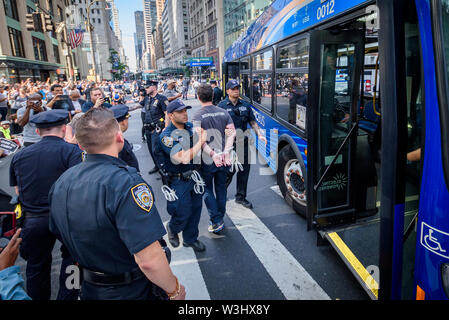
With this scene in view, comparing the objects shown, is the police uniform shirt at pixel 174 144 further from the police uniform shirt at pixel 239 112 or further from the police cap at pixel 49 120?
the police uniform shirt at pixel 239 112

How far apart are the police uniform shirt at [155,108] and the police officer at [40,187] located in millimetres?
4304

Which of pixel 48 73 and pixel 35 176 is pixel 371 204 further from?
pixel 48 73

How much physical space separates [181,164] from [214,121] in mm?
883

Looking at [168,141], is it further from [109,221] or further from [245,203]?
[245,203]

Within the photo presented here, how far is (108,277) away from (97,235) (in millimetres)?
324

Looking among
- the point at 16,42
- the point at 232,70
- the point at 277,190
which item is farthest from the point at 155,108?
the point at 16,42

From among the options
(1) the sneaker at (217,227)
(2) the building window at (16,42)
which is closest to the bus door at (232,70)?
(1) the sneaker at (217,227)

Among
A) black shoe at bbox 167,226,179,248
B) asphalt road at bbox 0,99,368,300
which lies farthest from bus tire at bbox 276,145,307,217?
black shoe at bbox 167,226,179,248

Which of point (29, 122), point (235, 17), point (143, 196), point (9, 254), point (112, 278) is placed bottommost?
point (112, 278)

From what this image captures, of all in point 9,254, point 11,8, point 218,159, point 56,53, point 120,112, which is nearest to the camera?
point 9,254

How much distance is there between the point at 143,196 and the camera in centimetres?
166
